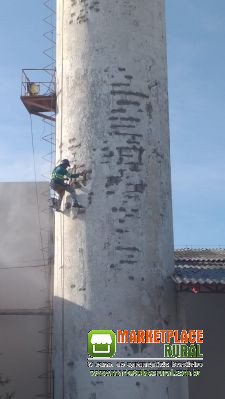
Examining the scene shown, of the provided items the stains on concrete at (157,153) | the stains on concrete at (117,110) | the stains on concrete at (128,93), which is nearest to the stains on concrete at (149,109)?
the stains on concrete at (128,93)

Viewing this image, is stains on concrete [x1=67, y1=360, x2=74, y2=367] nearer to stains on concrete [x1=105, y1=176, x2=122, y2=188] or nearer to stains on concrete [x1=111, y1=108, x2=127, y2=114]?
stains on concrete [x1=105, y1=176, x2=122, y2=188]

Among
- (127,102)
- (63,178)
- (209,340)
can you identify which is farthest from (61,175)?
(209,340)

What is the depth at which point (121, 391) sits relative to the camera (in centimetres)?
1543

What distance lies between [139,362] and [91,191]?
5.05m

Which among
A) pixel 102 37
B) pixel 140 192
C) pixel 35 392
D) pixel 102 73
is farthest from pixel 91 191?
pixel 35 392

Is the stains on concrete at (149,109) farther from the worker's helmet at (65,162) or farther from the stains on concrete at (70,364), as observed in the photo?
the stains on concrete at (70,364)

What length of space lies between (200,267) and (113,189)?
4.29 m

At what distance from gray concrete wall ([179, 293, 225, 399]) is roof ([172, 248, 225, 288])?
4.35 ft

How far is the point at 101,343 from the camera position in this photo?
1571 centimetres

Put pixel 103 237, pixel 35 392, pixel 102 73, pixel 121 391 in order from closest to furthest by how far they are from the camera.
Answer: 1. pixel 121 391
2. pixel 103 237
3. pixel 102 73
4. pixel 35 392

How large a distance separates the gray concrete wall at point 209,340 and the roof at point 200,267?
132 cm

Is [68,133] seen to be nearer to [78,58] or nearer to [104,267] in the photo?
[78,58]

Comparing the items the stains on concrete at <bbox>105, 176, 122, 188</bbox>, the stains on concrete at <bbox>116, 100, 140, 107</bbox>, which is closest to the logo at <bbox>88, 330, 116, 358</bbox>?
the stains on concrete at <bbox>105, 176, 122, 188</bbox>

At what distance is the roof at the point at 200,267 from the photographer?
16312 mm
